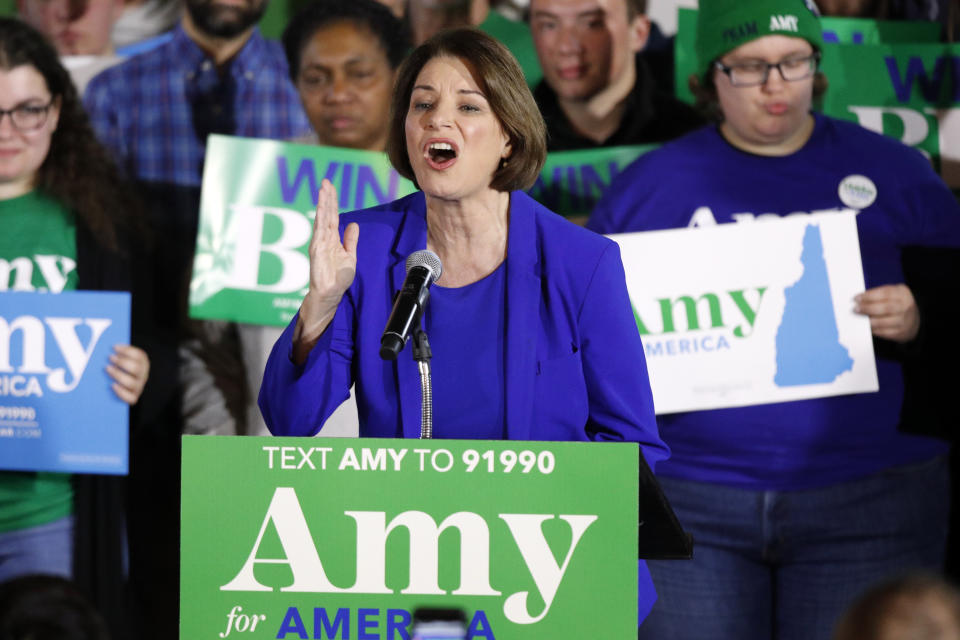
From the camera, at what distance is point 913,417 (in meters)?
3.10

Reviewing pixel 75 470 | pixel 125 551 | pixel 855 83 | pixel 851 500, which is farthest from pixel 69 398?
pixel 855 83

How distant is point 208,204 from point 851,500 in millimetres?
2127

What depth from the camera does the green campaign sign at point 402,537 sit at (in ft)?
5.44

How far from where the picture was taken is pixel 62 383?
352cm

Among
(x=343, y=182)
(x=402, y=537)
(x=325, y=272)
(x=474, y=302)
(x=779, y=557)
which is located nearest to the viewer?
(x=402, y=537)

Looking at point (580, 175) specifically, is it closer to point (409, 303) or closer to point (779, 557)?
point (779, 557)

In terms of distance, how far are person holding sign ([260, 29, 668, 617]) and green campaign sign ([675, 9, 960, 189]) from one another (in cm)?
171

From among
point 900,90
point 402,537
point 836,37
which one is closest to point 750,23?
point 836,37

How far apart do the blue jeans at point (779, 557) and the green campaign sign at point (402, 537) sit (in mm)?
1262

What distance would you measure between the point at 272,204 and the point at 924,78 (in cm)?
208

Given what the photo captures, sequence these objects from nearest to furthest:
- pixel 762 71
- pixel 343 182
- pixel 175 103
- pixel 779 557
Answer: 1. pixel 779 557
2. pixel 762 71
3. pixel 343 182
4. pixel 175 103

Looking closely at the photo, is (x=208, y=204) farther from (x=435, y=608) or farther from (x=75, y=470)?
(x=435, y=608)

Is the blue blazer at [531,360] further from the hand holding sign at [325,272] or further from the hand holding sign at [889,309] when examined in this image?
the hand holding sign at [889,309]

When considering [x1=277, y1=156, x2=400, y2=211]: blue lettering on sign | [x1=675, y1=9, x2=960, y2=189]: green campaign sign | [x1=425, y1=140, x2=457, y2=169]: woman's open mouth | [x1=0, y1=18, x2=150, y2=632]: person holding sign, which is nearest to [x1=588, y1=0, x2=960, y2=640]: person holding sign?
[x1=675, y1=9, x2=960, y2=189]: green campaign sign
